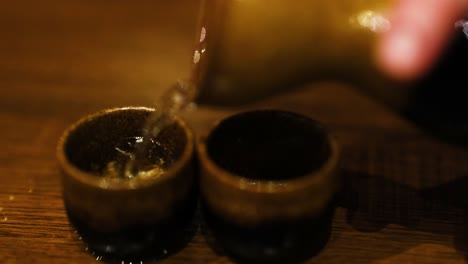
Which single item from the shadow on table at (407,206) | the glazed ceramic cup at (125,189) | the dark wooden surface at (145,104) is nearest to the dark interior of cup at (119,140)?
the glazed ceramic cup at (125,189)

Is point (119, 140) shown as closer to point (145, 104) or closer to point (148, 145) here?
point (148, 145)

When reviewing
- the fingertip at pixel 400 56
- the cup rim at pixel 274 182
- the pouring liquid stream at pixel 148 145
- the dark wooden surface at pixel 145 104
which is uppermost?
the fingertip at pixel 400 56

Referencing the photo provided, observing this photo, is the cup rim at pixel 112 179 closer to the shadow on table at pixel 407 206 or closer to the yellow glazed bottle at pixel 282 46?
the yellow glazed bottle at pixel 282 46

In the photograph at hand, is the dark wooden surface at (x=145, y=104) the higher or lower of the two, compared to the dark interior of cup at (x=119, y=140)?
lower

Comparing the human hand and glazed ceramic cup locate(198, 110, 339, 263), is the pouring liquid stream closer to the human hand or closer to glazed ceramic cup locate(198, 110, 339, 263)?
glazed ceramic cup locate(198, 110, 339, 263)

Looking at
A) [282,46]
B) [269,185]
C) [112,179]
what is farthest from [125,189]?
[282,46]

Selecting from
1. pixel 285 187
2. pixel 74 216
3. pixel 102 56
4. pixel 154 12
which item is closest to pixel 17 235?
pixel 74 216

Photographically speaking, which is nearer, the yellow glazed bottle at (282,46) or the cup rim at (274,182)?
the cup rim at (274,182)

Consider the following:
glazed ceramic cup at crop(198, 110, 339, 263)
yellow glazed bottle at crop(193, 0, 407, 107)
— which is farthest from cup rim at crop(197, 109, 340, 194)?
yellow glazed bottle at crop(193, 0, 407, 107)
